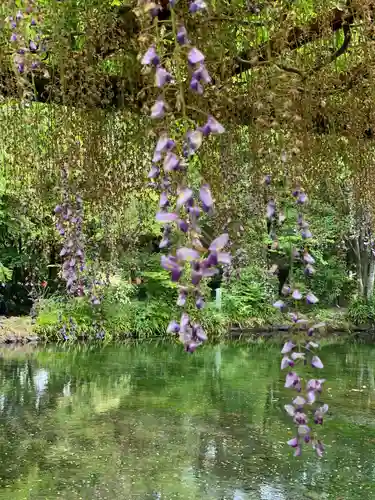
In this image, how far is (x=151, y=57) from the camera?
0.65 meters

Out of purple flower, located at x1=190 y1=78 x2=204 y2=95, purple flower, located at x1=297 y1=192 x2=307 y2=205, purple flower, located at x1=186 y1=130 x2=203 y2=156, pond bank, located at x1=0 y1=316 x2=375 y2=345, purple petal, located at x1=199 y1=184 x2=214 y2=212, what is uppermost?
purple flower, located at x1=190 y1=78 x2=204 y2=95

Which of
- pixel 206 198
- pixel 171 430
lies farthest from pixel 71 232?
pixel 171 430

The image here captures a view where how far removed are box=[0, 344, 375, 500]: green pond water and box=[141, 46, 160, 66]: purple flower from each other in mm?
3812

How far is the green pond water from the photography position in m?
4.26

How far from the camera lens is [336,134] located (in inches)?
85.2

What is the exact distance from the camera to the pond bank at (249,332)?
985 centimetres

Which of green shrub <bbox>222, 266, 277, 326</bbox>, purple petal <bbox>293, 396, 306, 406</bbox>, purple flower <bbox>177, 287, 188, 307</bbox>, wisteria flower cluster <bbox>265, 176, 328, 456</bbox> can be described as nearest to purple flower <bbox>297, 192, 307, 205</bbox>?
wisteria flower cluster <bbox>265, 176, 328, 456</bbox>

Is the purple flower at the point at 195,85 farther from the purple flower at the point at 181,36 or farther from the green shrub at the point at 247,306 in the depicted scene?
the green shrub at the point at 247,306

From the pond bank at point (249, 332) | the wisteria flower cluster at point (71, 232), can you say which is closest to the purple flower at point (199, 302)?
the wisteria flower cluster at point (71, 232)

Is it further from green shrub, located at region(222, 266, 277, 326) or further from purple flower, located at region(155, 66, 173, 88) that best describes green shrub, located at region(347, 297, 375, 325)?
purple flower, located at region(155, 66, 173, 88)

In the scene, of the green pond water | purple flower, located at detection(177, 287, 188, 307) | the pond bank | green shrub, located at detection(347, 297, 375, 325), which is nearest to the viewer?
purple flower, located at detection(177, 287, 188, 307)

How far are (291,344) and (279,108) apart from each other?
0.74m

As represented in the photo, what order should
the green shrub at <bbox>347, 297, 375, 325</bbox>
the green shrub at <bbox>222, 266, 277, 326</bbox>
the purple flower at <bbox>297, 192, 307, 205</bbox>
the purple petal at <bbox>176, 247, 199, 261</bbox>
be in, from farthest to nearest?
the green shrub at <bbox>347, 297, 375, 325</bbox> → the green shrub at <bbox>222, 266, 277, 326</bbox> → the purple flower at <bbox>297, 192, 307, 205</bbox> → the purple petal at <bbox>176, 247, 199, 261</bbox>

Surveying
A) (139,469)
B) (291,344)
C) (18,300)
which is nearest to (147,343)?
(18,300)
